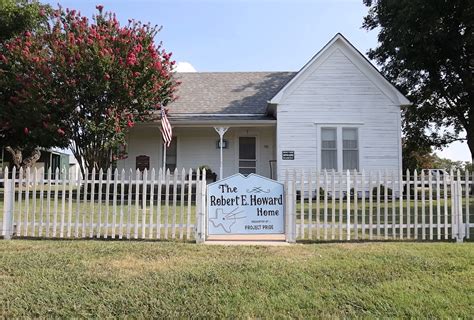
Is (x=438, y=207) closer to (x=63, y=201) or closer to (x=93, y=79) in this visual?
(x=63, y=201)

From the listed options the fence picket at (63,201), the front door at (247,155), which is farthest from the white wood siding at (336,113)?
the fence picket at (63,201)

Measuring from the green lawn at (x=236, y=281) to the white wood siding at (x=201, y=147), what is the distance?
38.0ft

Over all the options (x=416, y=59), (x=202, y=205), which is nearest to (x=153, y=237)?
(x=202, y=205)

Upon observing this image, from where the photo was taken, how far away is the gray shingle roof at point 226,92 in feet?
60.2

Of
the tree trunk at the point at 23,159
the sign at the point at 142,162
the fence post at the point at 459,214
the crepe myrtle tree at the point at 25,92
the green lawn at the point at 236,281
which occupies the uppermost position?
the crepe myrtle tree at the point at 25,92

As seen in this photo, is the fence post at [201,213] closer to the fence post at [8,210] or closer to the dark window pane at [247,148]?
the fence post at [8,210]

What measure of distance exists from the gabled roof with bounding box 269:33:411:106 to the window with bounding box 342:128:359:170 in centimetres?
214

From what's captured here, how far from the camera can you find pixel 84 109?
1535 cm

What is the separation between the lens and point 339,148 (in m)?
16.5

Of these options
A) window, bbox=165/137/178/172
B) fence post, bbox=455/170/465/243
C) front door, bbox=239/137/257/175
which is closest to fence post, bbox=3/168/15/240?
fence post, bbox=455/170/465/243

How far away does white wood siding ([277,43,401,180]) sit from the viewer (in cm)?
1645

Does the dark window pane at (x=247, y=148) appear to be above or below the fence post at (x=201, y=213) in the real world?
above

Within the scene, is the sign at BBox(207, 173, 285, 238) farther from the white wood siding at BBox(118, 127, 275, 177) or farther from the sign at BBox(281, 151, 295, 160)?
the white wood siding at BBox(118, 127, 275, 177)

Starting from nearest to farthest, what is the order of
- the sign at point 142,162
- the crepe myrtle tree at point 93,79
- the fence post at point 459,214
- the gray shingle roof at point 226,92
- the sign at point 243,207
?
the sign at point 243,207
the fence post at point 459,214
the crepe myrtle tree at point 93,79
the sign at point 142,162
the gray shingle roof at point 226,92
